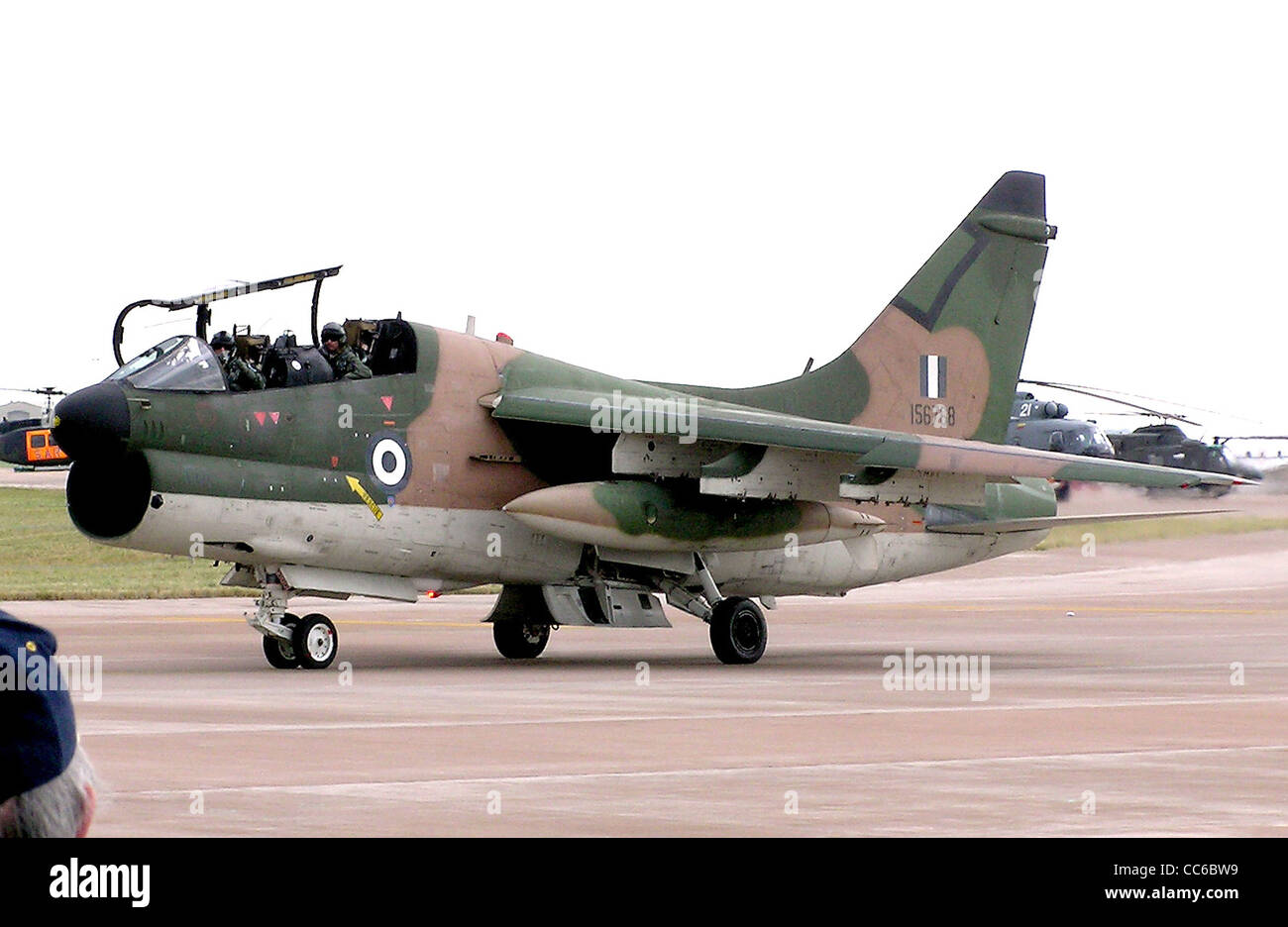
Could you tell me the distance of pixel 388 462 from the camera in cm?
1911

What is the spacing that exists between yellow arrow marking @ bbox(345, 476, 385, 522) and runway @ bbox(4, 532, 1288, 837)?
1.61 m

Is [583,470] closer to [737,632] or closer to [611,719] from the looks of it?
[737,632]

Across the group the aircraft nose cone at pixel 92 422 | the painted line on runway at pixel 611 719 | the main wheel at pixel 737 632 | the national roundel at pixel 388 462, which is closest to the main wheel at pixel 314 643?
the national roundel at pixel 388 462

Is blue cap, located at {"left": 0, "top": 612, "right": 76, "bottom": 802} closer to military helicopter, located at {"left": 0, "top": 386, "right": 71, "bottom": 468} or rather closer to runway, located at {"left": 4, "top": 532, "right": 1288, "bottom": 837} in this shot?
runway, located at {"left": 4, "top": 532, "right": 1288, "bottom": 837}

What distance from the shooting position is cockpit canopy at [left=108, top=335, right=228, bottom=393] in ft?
58.1

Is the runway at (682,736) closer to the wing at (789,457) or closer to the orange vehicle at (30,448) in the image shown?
the wing at (789,457)

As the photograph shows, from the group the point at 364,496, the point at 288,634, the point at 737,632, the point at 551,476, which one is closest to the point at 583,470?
the point at 551,476

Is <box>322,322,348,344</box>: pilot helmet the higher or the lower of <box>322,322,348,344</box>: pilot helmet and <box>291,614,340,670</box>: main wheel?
the higher

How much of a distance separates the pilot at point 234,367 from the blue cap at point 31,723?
1522cm

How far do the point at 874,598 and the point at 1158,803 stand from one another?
2888 cm

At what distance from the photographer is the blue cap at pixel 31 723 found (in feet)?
10.6

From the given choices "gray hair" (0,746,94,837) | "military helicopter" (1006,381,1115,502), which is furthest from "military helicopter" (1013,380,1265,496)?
"gray hair" (0,746,94,837)
